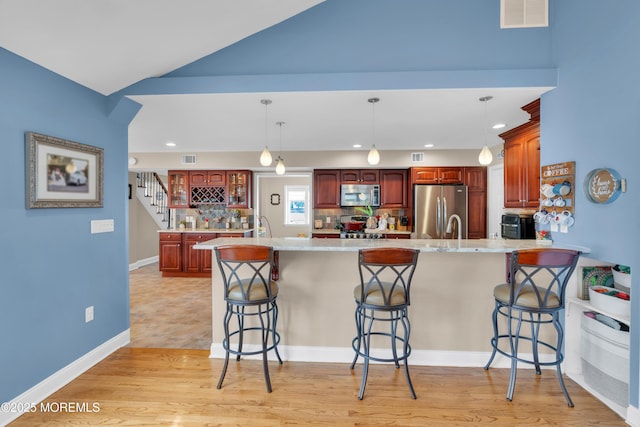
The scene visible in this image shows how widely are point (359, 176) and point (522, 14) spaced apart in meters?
3.74

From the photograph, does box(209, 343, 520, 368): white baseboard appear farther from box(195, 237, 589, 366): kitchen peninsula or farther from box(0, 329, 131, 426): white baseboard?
box(0, 329, 131, 426): white baseboard

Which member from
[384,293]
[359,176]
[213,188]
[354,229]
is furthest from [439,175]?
[213,188]

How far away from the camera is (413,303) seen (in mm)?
2660

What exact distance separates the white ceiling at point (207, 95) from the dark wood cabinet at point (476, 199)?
1029mm

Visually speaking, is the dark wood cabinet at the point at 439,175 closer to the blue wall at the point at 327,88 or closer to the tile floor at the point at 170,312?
the blue wall at the point at 327,88

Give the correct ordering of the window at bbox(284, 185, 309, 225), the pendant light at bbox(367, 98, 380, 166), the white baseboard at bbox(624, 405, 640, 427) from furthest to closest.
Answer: the window at bbox(284, 185, 309, 225) < the pendant light at bbox(367, 98, 380, 166) < the white baseboard at bbox(624, 405, 640, 427)

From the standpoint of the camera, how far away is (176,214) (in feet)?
21.7

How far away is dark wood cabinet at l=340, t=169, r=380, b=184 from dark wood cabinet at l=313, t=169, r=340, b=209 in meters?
0.12

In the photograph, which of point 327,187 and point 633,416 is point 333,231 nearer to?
point 327,187

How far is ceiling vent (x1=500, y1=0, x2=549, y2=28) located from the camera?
7.77 feet

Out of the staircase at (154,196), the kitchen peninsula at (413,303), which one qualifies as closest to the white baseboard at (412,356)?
the kitchen peninsula at (413,303)

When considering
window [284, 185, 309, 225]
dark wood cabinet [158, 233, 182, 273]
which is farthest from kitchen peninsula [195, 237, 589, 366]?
window [284, 185, 309, 225]

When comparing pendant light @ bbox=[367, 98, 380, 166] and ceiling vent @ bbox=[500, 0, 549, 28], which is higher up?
ceiling vent @ bbox=[500, 0, 549, 28]

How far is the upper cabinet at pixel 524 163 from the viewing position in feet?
10.3
